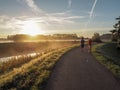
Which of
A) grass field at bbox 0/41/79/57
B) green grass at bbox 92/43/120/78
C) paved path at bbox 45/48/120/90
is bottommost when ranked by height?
grass field at bbox 0/41/79/57

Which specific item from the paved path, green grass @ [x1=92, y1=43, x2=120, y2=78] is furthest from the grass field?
the paved path

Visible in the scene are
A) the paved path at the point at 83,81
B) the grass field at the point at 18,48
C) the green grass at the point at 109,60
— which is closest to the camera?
the paved path at the point at 83,81

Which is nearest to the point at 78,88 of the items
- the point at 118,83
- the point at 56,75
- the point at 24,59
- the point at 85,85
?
the point at 85,85

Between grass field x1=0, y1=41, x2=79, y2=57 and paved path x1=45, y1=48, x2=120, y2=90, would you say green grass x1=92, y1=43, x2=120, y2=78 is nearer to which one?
paved path x1=45, y1=48, x2=120, y2=90

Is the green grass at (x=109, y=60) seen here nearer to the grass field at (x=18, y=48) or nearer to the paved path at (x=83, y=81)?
the paved path at (x=83, y=81)

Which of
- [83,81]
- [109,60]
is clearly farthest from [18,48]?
[83,81]

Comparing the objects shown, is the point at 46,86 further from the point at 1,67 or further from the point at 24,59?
the point at 24,59

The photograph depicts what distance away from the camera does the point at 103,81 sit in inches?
503

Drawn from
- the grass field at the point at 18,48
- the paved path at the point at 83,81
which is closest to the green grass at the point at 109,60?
the paved path at the point at 83,81

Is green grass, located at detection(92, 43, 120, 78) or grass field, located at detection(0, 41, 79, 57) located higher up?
green grass, located at detection(92, 43, 120, 78)

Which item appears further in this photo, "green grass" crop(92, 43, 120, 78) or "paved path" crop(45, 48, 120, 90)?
"green grass" crop(92, 43, 120, 78)

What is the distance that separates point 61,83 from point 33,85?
1610 millimetres

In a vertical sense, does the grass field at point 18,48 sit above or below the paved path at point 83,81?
below

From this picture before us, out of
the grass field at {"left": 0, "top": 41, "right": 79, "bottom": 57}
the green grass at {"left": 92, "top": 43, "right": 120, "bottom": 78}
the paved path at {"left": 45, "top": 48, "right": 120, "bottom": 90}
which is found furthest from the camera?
the grass field at {"left": 0, "top": 41, "right": 79, "bottom": 57}
